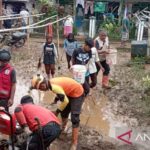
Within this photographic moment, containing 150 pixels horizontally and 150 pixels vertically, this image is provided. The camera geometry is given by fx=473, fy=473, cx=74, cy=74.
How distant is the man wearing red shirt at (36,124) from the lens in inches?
258

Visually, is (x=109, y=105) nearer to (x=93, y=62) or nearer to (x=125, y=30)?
(x=93, y=62)

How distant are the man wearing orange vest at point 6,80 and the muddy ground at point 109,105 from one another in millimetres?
1162

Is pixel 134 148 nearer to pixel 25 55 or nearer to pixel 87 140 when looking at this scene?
pixel 87 140

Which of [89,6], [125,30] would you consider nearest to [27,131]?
[125,30]

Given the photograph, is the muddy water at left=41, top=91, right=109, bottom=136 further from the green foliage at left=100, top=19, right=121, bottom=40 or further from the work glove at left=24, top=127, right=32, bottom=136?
the green foliage at left=100, top=19, right=121, bottom=40

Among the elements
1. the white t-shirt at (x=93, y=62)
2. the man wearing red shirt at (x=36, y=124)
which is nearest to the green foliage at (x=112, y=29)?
the white t-shirt at (x=93, y=62)

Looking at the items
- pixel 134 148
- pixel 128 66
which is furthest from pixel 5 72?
pixel 128 66

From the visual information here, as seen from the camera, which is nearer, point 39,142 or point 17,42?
point 39,142

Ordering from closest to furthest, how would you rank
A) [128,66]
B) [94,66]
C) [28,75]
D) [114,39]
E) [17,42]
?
[94,66] → [28,75] → [128,66] → [17,42] → [114,39]

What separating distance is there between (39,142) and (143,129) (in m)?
3.55

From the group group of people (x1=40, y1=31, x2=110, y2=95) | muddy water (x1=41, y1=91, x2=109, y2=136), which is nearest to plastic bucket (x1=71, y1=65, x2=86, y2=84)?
group of people (x1=40, y1=31, x2=110, y2=95)

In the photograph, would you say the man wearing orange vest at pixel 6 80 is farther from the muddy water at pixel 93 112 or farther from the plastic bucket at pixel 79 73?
the muddy water at pixel 93 112

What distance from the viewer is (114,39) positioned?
2273cm

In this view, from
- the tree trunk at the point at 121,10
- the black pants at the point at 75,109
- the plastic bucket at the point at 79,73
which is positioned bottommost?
the black pants at the point at 75,109
